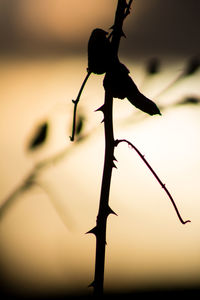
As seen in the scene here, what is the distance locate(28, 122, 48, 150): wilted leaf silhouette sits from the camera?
0.57 meters

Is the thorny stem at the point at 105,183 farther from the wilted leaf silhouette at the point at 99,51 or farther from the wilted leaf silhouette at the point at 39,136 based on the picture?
the wilted leaf silhouette at the point at 39,136

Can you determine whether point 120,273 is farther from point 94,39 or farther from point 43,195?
point 94,39

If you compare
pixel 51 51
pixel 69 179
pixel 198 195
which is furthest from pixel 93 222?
pixel 51 51

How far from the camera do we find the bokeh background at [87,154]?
1.82ft

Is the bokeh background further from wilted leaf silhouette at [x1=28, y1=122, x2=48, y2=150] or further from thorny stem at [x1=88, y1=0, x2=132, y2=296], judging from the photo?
thorny stem at [x1=88, y1=0, x2=132, y2=296]

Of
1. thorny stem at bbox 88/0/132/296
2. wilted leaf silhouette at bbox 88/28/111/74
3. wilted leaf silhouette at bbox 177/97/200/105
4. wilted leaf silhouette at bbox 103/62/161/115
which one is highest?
wilted leaf silhouette at bbox 177/97/200/105

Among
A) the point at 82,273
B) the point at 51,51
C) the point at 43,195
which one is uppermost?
the point at 51,51

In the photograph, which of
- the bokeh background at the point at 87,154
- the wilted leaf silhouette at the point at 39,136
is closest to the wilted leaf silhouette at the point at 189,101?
the bokeh background at the point at 87,154

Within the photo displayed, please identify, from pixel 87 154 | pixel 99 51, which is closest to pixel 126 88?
pixel 99 51

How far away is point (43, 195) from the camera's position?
589 mm

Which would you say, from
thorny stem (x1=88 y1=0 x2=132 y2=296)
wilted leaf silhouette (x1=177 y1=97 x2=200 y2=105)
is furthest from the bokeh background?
thorny stem (x1=88 y1=0 x2=132 y2=296)

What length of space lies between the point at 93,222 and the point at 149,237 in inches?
4.4

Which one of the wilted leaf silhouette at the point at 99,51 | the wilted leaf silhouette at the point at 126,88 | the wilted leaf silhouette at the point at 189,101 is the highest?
the wilted leaf silhouette at the point at 189,101

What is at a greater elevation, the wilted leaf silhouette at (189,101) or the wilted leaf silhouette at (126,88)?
the wilted leaf silhouette at (189,101)
